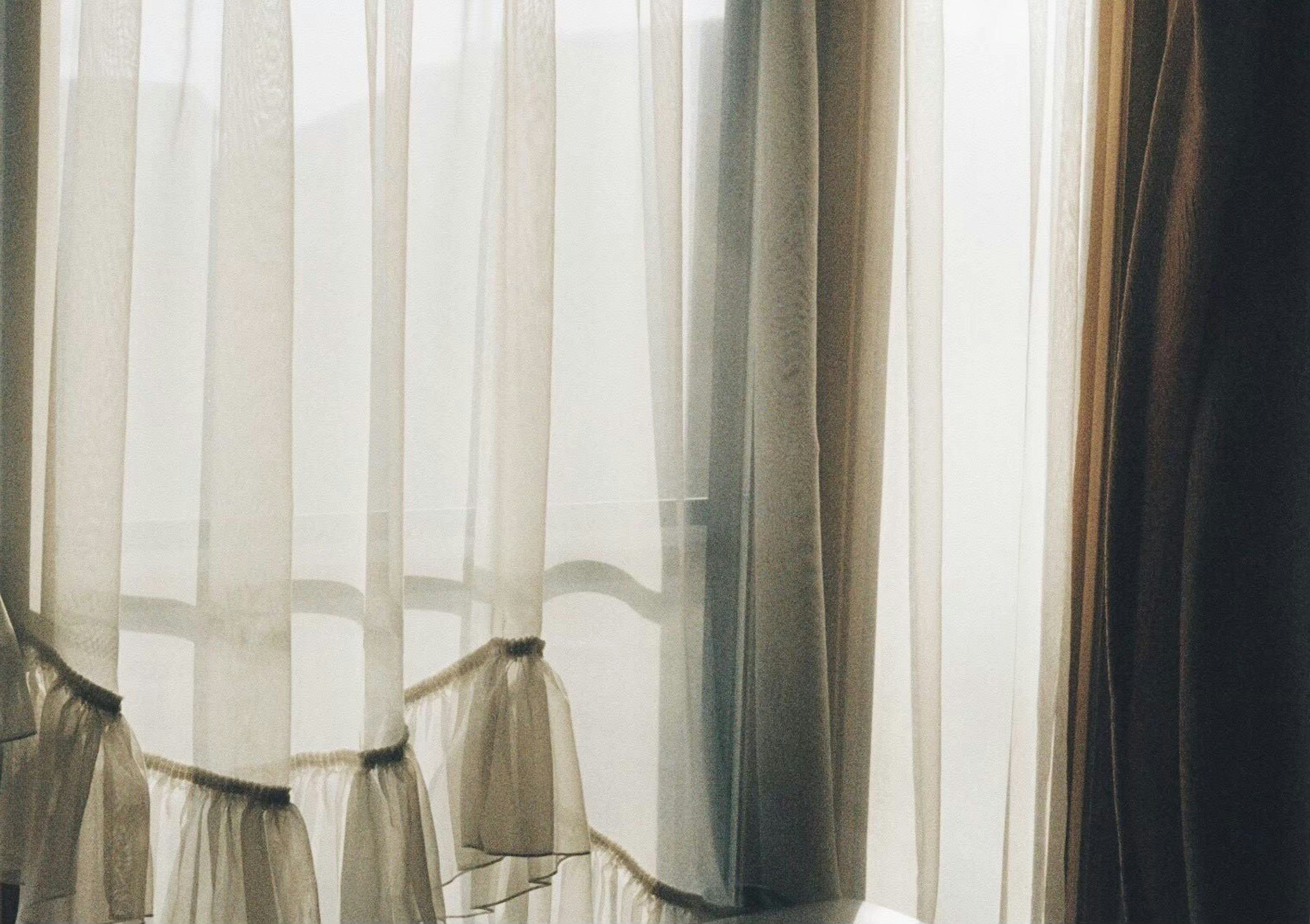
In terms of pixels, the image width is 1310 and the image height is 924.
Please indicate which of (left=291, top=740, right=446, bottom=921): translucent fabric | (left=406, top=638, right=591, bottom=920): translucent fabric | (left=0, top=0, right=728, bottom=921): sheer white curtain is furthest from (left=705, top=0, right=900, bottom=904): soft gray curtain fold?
(left=291, top=740, right=446, bottom=921): translucent fabric

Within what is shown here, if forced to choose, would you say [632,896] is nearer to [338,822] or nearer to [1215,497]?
[338,822]

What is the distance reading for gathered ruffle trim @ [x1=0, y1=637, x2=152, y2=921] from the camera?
30.0 inches

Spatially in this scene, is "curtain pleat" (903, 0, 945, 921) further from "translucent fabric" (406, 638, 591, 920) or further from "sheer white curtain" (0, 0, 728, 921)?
"translucent fabric" (406, 638, 591, 920)

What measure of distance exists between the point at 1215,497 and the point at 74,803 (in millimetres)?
1085

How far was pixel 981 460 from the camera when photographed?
118cm

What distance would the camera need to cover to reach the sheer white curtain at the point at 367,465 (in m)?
0.78

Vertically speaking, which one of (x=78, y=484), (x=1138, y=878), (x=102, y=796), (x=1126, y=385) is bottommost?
(x=1138, y=878)

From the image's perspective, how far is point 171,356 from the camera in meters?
0.83

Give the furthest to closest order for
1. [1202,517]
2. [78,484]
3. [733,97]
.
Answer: [1202,517] → [733,97] → [78,484]

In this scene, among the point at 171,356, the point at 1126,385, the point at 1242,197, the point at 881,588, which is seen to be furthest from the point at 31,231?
the point at 1242,197

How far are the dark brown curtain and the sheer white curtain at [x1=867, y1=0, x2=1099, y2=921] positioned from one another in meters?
0.07

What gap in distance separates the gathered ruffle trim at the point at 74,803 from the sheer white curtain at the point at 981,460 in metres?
0.71

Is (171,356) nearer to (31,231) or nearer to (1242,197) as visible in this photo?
(31,231)

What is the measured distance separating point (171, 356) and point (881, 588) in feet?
2.37
